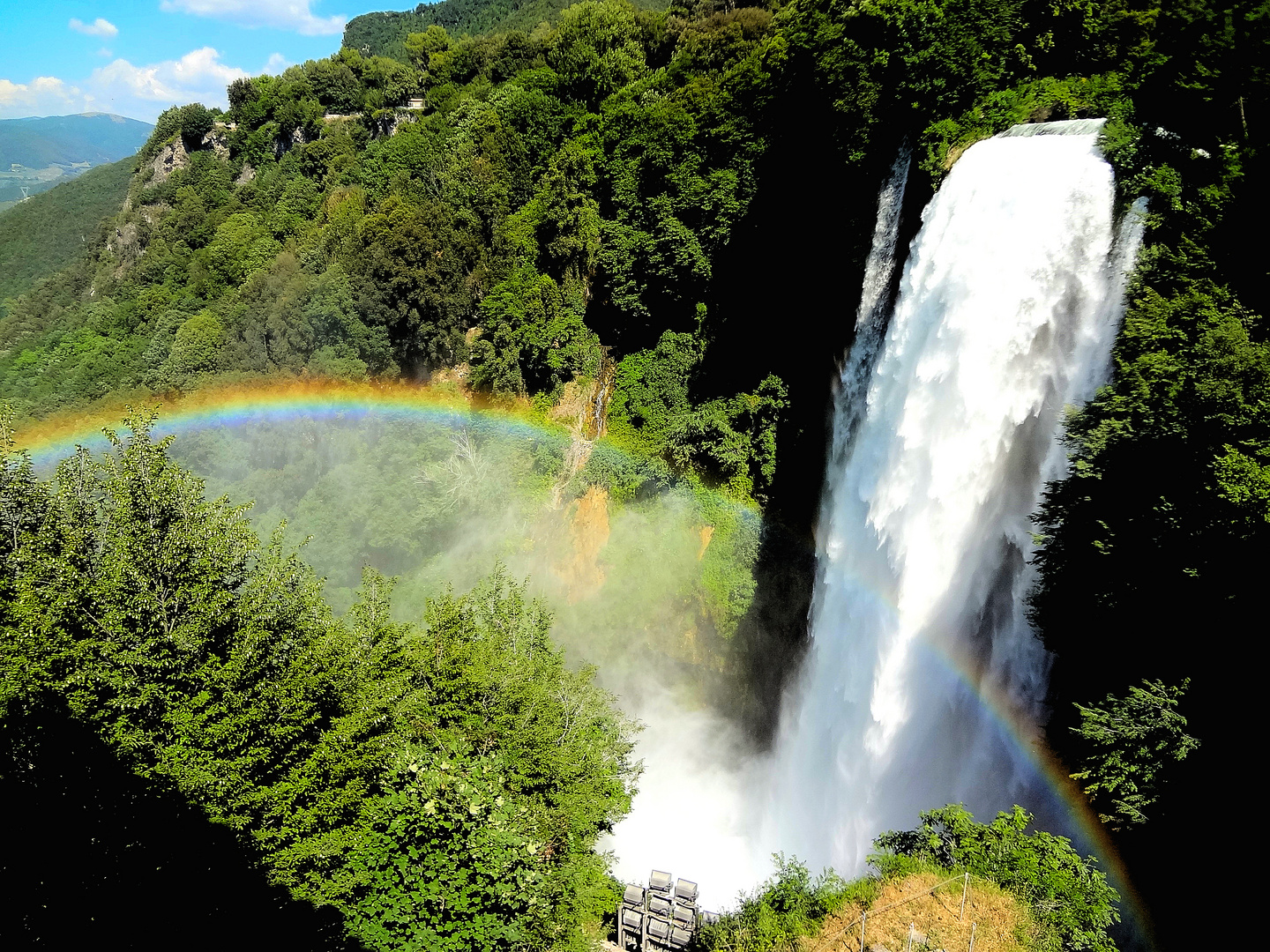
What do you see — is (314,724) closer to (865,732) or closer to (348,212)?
(865,732)

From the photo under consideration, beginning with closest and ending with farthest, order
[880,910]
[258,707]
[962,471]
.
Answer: [258,707] < [880,910] < [962,471]

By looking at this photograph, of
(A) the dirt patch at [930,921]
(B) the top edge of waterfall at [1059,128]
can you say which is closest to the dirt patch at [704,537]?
(B) the top edge of waterfall at [1059,128]

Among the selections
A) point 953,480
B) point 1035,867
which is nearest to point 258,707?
point 1035,867

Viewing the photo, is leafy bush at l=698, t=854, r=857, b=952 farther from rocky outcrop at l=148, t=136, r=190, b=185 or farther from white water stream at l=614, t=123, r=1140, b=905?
rocky outcrop at l=148, t=136, r=190, b=185

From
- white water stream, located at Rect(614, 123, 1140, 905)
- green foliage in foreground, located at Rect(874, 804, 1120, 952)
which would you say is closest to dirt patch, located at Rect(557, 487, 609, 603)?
white water stream, located at Rect(614, 123, 1140, 905)

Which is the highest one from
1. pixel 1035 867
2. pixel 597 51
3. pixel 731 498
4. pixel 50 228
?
pixel 597 51

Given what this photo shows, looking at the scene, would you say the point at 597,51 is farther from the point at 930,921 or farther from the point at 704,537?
the point at 930,921
